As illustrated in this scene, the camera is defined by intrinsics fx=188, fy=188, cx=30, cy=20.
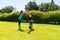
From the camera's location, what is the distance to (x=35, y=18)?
34250mm

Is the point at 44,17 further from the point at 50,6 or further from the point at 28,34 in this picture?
the point at 50,6

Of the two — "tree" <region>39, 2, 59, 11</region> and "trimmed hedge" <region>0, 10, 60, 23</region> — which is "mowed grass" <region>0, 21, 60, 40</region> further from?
"tree" <region>39, 2, 59, 11</region>

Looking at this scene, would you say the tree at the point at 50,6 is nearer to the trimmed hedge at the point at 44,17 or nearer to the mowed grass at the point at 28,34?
the trimmed hedge at the point at 44,17

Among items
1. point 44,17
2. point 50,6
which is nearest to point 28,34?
point 44,17

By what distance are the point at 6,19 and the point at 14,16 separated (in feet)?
8.02

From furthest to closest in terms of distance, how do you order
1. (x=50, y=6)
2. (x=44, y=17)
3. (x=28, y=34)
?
(x=50, y=6), (x=44, y=17), (x=28, y=34)

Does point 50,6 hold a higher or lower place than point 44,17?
lower

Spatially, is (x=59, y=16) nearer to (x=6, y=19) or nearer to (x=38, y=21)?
(x=38, y=21)

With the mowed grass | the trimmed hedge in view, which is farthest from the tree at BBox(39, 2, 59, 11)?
the mowed grass

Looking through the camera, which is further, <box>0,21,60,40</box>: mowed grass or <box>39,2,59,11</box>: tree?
<box>39,2,59,11</box>: tree

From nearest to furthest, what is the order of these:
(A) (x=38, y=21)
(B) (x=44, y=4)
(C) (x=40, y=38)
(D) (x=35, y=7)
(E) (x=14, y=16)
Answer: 1. (C) (x=40, y=38)
2. (A) (x=38, y=21)
3. (E) (x=14, y=16)
4. (B) (x=44, y=4)
5. (D) (x=35, y=7)

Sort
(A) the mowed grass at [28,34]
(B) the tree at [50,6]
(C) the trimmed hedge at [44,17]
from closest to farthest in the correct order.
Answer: (A) the mowed grass at [28,34] → (C) the trimmed hedge at [44,17] → (B) the tree at [50,6]

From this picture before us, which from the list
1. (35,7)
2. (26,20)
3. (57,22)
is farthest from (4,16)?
(35,7)

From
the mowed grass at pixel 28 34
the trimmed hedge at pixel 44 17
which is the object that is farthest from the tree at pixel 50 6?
the mowed grass at pixel 28 34
